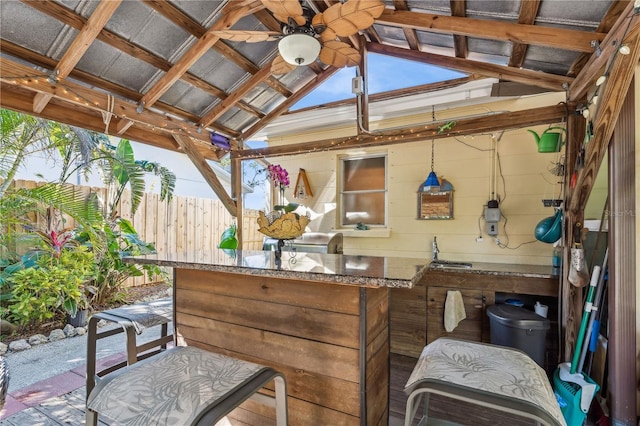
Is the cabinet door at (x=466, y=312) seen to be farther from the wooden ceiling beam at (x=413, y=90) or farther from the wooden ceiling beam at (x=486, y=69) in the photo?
the wooden ceiling beam at (x=413, y=90)

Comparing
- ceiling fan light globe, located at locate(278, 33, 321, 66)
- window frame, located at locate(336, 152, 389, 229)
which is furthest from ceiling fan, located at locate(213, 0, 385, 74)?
window frame, located at locate(336, 152, 389, 229)

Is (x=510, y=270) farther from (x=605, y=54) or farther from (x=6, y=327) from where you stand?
(x=6, y=327)

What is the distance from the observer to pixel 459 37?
2518 mm

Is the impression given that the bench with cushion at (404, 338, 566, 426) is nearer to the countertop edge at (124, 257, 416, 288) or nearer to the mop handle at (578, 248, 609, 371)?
the countertop edge at (124, 257, 416, 288)

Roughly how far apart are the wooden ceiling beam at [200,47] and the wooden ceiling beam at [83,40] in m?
0.61

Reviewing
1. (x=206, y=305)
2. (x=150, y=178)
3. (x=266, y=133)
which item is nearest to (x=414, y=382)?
(x=206, y=305)

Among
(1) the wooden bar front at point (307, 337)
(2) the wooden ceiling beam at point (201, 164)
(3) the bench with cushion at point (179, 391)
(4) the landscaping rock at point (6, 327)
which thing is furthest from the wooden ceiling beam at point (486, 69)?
(4) the landscaping rock at point (6, 327)

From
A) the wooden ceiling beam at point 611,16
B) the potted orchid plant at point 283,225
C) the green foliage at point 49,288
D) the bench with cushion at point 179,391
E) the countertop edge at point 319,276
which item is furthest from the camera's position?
the green foliage at point 49,288

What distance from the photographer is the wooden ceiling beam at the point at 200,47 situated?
2.28 meters

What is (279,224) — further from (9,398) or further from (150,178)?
(150,178)

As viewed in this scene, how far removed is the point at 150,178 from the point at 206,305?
7.37 metres

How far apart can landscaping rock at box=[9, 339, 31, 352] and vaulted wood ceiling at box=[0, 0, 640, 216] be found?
2365 mm

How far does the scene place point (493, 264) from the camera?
3.32 m

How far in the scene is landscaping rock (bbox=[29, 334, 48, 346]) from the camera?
3260 mm
